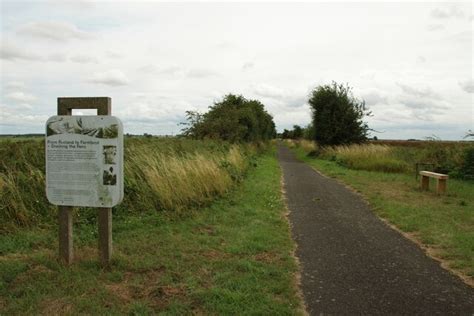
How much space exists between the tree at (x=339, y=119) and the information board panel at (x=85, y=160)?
2662 cm

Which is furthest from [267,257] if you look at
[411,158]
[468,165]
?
[411,158]

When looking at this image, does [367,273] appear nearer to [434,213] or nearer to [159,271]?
[159,271]

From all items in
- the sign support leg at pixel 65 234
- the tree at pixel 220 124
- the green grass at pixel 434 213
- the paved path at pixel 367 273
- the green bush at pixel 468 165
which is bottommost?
the paved path at pixel 367 273

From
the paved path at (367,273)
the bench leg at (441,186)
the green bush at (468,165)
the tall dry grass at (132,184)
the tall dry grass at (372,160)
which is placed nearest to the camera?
the paved path at (367,273)

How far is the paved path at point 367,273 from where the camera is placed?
4031mm

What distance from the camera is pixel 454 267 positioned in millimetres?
5270

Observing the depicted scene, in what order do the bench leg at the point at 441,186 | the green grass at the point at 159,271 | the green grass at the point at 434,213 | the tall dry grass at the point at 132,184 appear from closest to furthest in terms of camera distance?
the green grass at the point at 159,271 → the green grass at the point at 434,213 → the tall dry grass at the point at 132,184 → the bench leg at the point at 441,186

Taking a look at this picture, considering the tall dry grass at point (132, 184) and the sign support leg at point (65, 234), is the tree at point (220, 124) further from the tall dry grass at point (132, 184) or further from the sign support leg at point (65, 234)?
the sign support leg at point (65, 234)

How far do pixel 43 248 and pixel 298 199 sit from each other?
6.75 meters

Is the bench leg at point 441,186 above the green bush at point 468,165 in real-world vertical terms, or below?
below

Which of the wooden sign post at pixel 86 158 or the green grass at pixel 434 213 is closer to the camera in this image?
the wooden sign post at pixel 86 158

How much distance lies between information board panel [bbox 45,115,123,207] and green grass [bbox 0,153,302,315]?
2.95 ft

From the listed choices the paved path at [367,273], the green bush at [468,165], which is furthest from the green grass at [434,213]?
the green bush at [468,165]

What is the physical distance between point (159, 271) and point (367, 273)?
2.65 m
